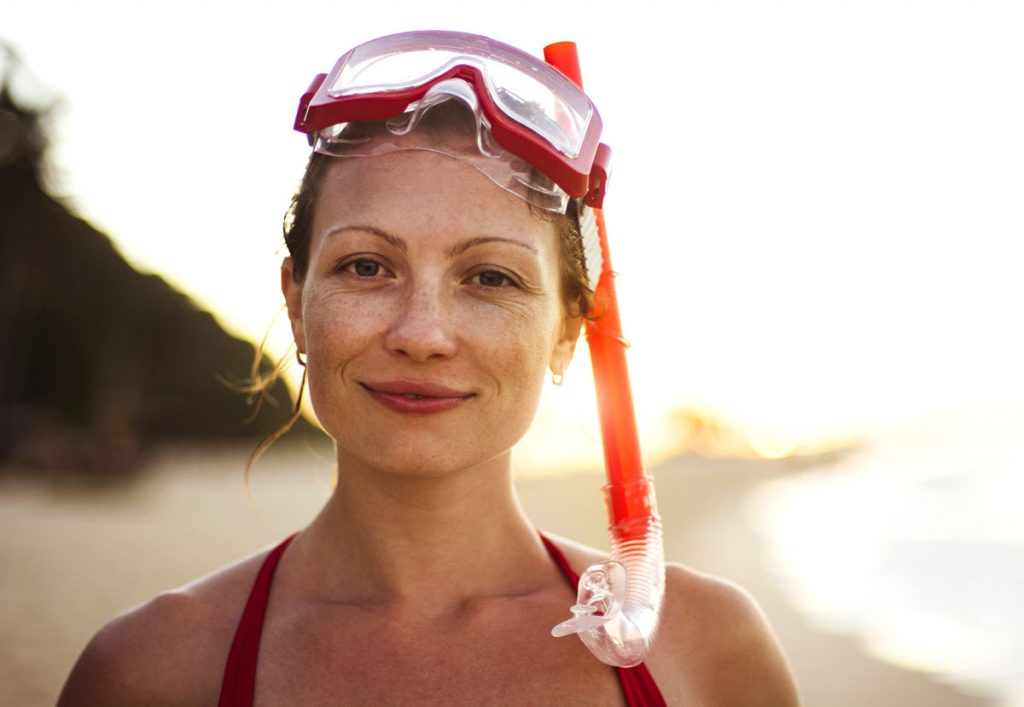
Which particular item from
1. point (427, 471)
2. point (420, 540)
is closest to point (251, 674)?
point (420, 540)

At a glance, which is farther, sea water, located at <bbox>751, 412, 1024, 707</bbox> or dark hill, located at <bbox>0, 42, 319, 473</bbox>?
dark hill, located at <bbox>0, 42, 319, 473</bbox>

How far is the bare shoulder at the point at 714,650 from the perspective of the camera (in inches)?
87.9

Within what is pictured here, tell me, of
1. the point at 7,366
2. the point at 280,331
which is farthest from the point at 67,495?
the point at 280,331

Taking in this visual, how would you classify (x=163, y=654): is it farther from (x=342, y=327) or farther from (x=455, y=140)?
(x=455, y=140)

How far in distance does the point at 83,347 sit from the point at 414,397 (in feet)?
97.9

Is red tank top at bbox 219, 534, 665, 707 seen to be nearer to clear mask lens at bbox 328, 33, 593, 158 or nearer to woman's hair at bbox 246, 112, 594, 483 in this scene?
woman's hair at bbox 246, 112, 594, 483

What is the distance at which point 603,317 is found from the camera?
2.49 metres

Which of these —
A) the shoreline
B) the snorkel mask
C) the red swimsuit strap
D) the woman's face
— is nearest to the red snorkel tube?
the snorkel mask

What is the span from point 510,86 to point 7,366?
85.2 feet

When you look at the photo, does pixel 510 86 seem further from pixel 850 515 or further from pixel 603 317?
pixel 850 515

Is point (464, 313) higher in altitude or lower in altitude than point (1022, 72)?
lower

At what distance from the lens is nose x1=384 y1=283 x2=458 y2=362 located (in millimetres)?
2014

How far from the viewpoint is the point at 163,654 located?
2191mm

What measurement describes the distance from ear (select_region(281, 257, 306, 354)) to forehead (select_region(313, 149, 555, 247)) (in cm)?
30
